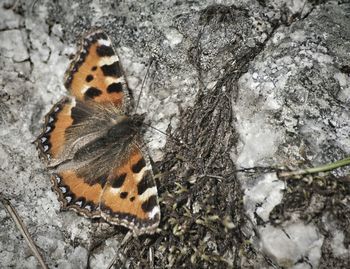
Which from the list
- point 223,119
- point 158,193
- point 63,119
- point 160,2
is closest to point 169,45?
point 160,2

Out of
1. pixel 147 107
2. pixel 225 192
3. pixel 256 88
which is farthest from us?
pixel 147 107

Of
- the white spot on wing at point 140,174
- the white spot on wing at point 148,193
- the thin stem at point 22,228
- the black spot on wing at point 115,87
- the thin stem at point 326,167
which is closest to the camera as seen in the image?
the thin stem at point 326,167

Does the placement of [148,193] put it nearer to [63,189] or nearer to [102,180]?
[102,180]

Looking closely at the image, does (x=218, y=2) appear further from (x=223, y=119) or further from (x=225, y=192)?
(x=225, y=192)

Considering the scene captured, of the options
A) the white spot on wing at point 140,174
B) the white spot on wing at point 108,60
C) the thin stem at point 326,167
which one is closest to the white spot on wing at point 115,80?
the white spot on wing at point 108,60

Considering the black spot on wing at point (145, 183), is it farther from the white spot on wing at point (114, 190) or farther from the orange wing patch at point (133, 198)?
the white spot on wing at point (114, 190)

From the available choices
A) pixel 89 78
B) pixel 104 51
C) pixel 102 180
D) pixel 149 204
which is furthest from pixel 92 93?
pixel 149 204

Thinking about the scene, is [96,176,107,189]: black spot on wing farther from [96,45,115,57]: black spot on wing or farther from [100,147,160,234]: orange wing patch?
[96,45,115,57]: black spot on wing

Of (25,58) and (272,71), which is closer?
(272,71)
